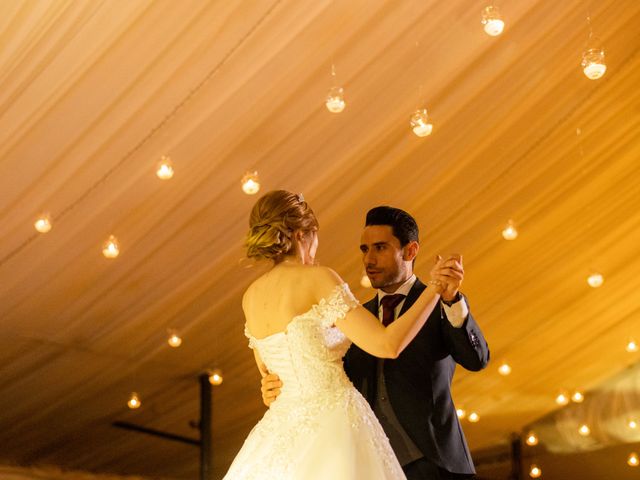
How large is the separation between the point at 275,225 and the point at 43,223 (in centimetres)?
204

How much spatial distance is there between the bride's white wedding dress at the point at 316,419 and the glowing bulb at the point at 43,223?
1980mm

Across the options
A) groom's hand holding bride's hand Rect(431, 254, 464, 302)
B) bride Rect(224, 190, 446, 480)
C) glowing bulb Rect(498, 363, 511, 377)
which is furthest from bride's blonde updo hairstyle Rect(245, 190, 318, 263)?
glowing bulb Rect(498, 363, 511, 377)

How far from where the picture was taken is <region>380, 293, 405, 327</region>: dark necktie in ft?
10.2

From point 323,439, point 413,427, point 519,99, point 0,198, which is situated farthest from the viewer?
point 519,99

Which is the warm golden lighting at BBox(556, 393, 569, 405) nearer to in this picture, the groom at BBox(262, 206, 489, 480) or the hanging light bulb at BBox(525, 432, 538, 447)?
the hanging light bulb at BBox(525, 432, 538, 447)

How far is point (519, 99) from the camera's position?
4.80 meters

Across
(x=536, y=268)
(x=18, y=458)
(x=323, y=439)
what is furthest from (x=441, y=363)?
(x=18, y=458)

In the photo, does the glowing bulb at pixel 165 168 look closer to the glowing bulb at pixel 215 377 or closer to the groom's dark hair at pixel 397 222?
the groom's dark hair at pixel 397 222

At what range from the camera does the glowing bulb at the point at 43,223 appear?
14.8 ft

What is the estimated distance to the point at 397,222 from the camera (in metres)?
3.22

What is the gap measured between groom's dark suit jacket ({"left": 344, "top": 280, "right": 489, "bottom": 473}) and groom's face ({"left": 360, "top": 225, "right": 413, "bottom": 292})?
126 millimetres

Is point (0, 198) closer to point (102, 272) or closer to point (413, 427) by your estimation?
point (102, 272)

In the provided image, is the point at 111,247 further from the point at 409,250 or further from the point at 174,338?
the point at 409,250

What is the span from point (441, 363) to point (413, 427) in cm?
21
